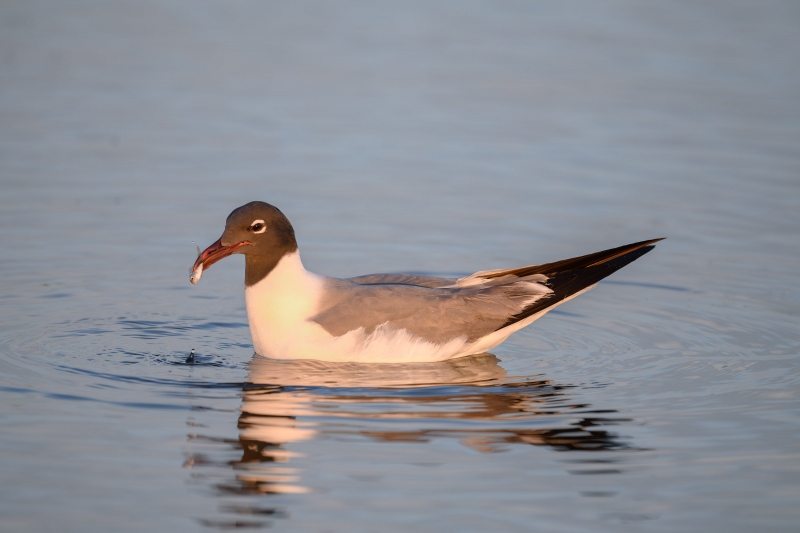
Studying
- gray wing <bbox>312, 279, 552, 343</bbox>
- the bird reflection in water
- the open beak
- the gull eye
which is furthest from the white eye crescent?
the bird reflection in water

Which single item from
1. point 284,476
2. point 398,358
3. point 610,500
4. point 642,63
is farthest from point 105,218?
point 642,63

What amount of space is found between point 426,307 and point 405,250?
302cm

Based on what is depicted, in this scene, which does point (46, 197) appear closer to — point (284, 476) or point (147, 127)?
point (147, 127)

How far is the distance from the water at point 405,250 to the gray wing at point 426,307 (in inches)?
13.1

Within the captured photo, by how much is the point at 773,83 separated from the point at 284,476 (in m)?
13.8

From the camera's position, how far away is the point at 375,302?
1039 centimetres

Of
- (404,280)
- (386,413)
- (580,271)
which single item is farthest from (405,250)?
(386,413)

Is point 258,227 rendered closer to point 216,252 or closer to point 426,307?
point 216,252

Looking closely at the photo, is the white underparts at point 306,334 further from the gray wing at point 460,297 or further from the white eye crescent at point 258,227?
the white eye crescent at point 258,227

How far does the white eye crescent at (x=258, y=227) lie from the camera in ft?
34.7

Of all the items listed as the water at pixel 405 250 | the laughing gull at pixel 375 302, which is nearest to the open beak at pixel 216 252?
the laughing gull at pixel 375 302

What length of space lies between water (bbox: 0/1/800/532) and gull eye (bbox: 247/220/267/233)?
103 cm

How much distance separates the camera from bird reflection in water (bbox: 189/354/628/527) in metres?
8.25

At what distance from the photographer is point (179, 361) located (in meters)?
10.3
